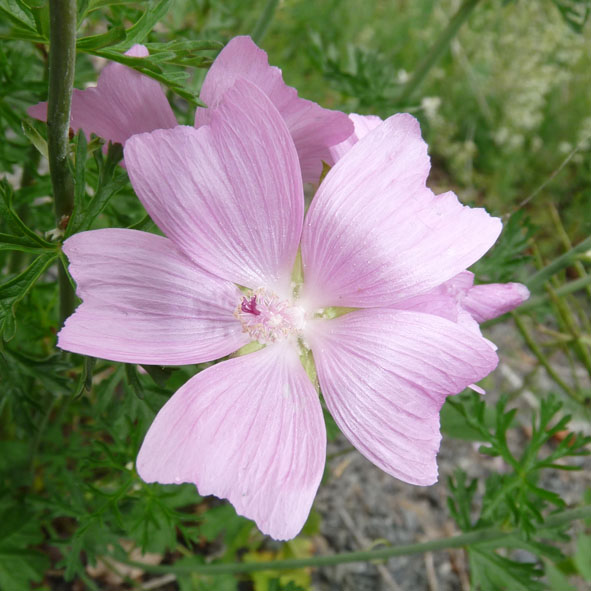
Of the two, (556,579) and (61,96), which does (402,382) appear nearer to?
(61,96)

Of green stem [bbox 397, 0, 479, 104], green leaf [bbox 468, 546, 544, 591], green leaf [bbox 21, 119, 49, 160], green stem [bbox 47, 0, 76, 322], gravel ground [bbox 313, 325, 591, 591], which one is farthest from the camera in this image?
gravel ground [bbox 313, 325, 591, 591]

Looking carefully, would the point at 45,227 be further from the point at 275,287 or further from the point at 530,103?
the point at 530,103

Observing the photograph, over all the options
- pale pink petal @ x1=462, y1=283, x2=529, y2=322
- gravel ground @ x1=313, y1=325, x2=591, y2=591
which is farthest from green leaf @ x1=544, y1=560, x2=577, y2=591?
pale pink petal @ x1=462, y1=283, x2=529, y2=322

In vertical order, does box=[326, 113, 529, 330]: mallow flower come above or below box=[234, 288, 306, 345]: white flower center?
A: above

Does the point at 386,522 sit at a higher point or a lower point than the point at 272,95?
lower

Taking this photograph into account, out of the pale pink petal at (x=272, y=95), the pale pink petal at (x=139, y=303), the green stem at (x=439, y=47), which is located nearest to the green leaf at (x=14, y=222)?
the pale pink petal at (x=139, y=303)

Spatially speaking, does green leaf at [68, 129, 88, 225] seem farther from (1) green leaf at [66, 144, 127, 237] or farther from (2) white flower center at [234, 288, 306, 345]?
(2) white flower center at [234, 288, 306, 345]

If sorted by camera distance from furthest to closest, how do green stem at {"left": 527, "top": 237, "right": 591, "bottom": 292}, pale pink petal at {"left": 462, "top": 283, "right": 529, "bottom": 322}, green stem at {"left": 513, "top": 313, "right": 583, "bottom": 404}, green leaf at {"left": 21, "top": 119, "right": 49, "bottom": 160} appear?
green stem at {"left": 513, "top": 313, "right": 583, "bottom": 404} < green stem at {"left": 527, "top": 237, "right": 591, "bottom": 292} < pale pink petal at {"left": 462, "top": 283, "right": 529, "bottom": 322} < green leaf at {"left": 21, "top": 119, "right": 49, "bottom": 160}

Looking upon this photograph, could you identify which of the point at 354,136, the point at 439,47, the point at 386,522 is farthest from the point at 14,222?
the point at 386,522
